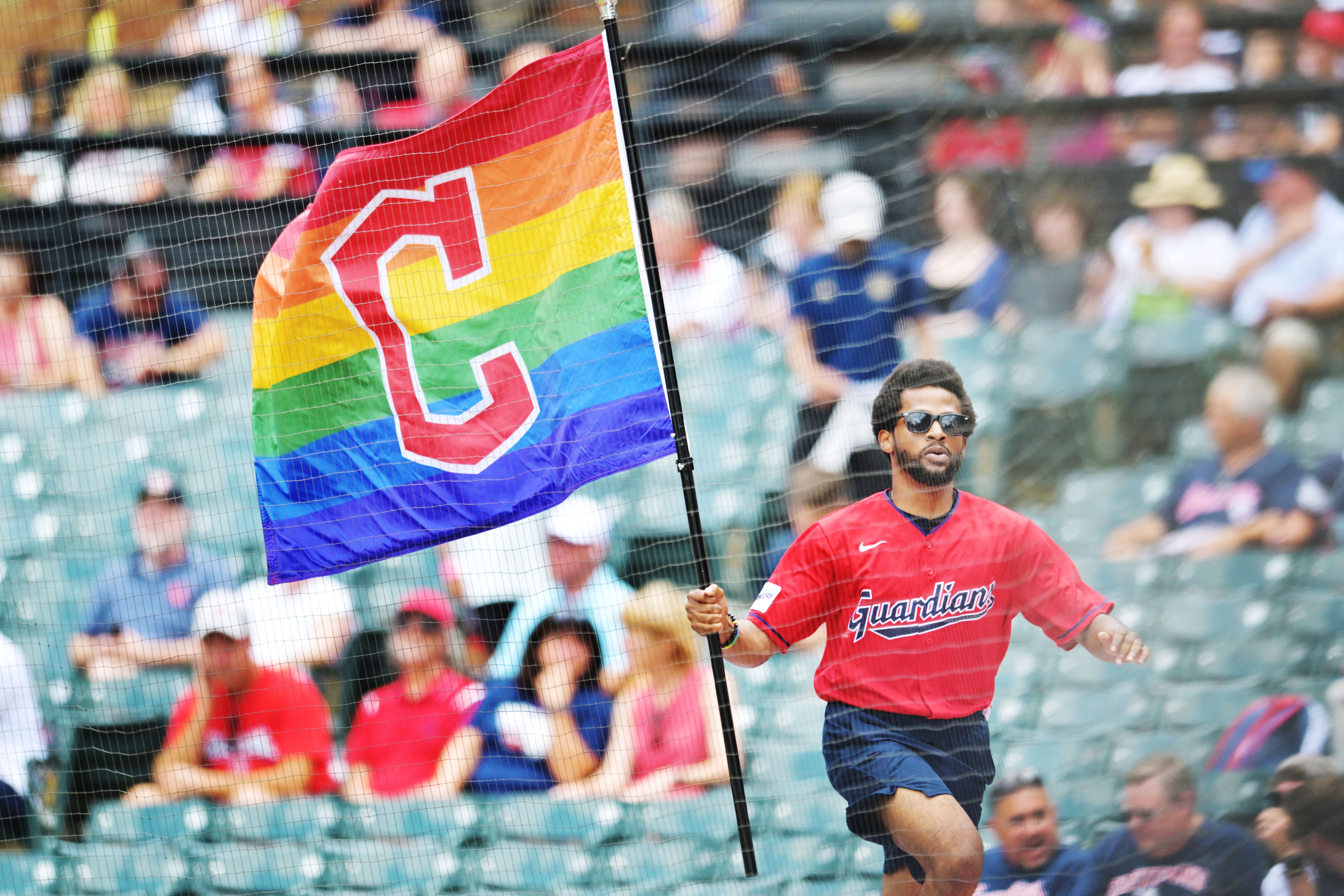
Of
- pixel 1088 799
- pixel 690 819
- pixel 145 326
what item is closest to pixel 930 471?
pixel 1088 799

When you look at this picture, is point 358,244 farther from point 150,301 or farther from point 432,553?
point 150,301

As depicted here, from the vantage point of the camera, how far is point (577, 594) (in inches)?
191

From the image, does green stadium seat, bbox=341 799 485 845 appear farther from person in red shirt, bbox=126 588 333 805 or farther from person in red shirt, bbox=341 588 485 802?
person in red shirt, bbox=126 588 333 805

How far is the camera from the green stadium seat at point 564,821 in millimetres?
4477

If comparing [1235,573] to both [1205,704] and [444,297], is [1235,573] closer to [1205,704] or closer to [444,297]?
[1205,704]

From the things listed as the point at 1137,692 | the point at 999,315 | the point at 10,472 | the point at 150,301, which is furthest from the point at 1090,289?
the point at 10,472

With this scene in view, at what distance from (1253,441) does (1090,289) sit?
98 cm

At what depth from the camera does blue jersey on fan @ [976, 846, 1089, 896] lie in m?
3.81

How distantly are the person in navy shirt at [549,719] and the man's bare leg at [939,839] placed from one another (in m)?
1.52

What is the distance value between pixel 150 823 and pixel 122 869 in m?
0.18

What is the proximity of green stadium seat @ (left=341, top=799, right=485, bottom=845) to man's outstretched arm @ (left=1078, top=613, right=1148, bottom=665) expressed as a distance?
88.9 inches

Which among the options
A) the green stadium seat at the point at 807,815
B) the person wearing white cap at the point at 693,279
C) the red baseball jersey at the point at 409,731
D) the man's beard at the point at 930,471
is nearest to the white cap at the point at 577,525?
the red baseball jersey at the point at 409,731

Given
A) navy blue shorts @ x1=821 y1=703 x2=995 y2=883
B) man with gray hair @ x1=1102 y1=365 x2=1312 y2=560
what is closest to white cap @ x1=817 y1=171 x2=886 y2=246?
man with gray hair @ x1=1102 y1=365 x2=1312 y2=560

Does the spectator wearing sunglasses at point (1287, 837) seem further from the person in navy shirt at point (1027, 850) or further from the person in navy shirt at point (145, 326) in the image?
the person in navy shirt at point (145, 326)
